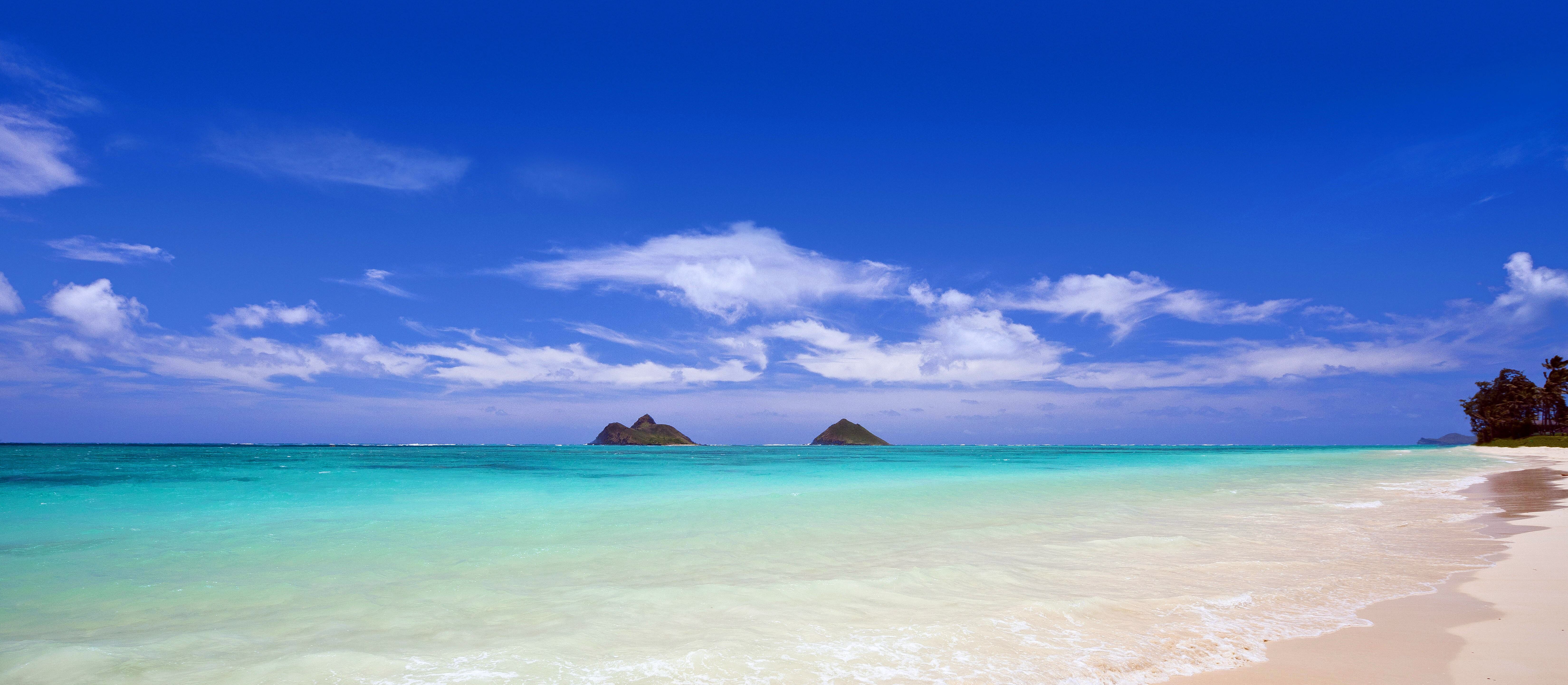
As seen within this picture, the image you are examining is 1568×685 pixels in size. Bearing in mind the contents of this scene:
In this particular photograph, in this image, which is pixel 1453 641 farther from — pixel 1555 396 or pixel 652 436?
A: pixel 652 436

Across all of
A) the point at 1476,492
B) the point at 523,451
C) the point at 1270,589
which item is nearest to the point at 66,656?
the point at 1270,589

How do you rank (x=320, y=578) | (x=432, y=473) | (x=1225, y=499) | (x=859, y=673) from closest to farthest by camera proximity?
(x=859, y=673), (x=320, y=578), (x=1225, y=499), (x=432, y=473)

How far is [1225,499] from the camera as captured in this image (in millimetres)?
17500

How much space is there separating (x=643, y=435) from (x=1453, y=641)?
539 ft

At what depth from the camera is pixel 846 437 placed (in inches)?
7254

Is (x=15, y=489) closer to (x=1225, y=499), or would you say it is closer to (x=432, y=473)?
(x=432, y=473)

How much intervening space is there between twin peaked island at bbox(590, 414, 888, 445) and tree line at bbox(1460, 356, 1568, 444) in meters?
120

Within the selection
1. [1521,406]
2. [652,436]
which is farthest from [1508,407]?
[652,436]

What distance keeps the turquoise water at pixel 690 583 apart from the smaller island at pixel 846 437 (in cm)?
16599

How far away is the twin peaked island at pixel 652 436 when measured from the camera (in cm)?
16338

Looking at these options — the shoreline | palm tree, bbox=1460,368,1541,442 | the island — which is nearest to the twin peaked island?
the island

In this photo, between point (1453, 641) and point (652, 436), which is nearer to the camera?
point (1453, 641)

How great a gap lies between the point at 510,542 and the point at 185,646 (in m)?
5.16

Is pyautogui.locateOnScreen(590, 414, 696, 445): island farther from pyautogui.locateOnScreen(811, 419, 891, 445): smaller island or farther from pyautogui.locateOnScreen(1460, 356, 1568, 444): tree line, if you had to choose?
pyautogui.locateOnScreen(1460, 356, 1568, 444): tree line
